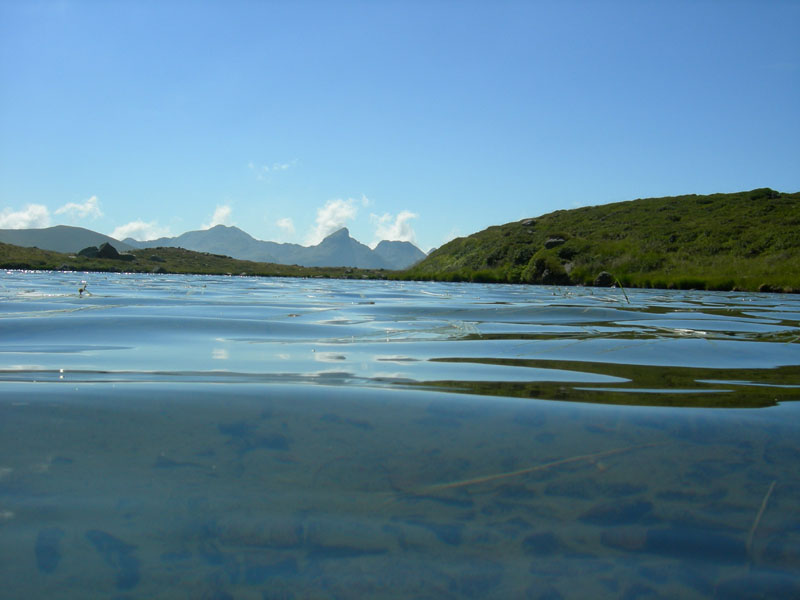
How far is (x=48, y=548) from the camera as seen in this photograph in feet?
4.08

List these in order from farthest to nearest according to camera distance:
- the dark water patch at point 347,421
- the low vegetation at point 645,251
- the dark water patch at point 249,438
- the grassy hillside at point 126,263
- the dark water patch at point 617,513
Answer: the grassy hillside at point 126,263, the low vegetation at point 645,251, the dark water patch at point 347,421, the dark water patch at point 249,438, the dark water patch at point 617,513

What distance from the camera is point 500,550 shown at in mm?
1323

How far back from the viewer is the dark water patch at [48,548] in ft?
3.89

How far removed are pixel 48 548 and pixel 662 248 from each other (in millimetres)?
42574

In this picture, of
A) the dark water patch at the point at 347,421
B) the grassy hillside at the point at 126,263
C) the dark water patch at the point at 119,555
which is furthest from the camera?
the grassy hillside at the point at 126,263

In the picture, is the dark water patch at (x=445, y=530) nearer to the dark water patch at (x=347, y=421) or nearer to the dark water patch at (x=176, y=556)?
the dark water patch at (x=176, y=556)

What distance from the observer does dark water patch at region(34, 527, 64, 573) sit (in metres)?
1.19

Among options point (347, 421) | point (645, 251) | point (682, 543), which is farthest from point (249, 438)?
point (645, 251)

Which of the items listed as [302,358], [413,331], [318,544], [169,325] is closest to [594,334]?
[413,331]

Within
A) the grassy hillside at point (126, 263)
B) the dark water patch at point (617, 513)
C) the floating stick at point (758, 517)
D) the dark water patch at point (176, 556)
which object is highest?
the grassy hillside at point (126, 263)

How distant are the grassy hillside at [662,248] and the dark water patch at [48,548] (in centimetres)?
2928

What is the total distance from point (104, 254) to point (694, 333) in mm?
59236

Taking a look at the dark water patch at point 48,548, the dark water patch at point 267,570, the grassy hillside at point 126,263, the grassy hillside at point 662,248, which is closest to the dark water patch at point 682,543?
the dark water patch at point 267,570

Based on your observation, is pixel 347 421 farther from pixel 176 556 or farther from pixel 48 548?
pixel 48 548
